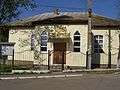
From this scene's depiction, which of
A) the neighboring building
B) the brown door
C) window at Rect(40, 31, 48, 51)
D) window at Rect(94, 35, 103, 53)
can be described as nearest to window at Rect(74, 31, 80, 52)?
the neighboring building

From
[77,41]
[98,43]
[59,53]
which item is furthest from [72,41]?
[98,43]

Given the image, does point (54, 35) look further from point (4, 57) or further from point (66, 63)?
point (4, 57)

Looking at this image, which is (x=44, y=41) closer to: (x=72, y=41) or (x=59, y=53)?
(x=59, y=53)

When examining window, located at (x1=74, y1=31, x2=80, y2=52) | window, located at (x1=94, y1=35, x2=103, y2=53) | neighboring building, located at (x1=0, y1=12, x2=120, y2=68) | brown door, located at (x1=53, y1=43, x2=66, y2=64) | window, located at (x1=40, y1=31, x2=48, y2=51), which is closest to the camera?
brown door, located at (x1=53, y1=43, x2=66, y2=64)

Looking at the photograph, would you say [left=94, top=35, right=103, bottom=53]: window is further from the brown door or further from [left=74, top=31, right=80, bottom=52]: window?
the brown door

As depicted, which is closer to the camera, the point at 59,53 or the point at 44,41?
the point at 59,53

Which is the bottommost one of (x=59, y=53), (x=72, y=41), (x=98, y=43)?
(x=59, y=53)

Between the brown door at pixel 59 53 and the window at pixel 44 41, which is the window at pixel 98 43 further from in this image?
the window at pixel 44 41

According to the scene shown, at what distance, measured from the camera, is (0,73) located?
26281mm

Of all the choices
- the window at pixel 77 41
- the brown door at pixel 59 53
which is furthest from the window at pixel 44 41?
the window at pixel 77 41

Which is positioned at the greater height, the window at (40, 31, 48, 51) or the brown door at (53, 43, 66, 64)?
the window at (40, 31, 48, 51)

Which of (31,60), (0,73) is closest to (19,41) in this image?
(31,60)

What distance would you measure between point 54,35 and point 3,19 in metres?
5.53

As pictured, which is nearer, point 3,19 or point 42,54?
point 3,19
